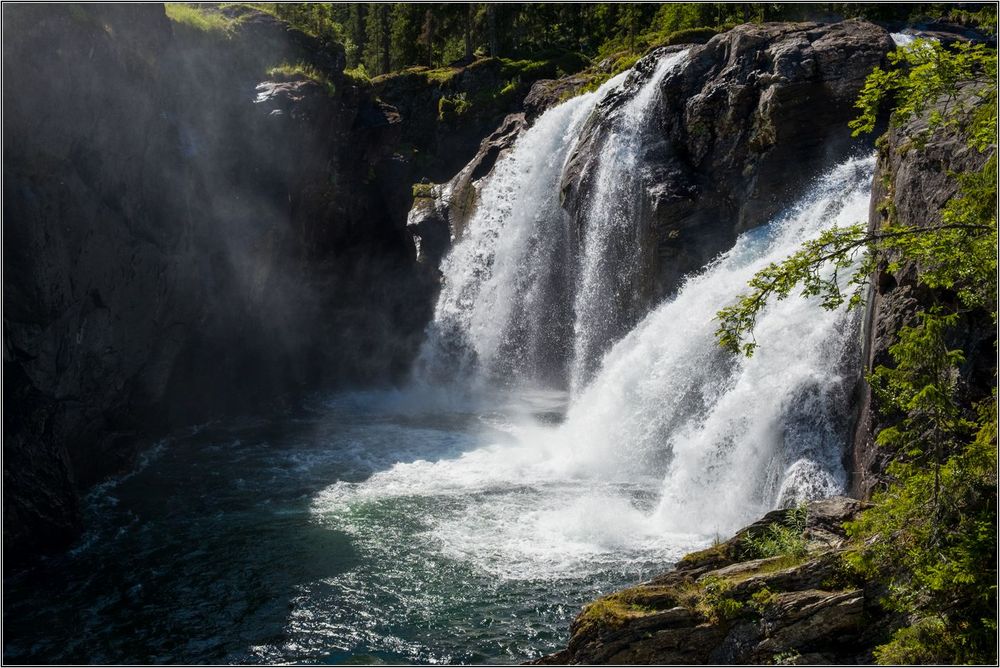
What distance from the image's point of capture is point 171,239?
23.7 m

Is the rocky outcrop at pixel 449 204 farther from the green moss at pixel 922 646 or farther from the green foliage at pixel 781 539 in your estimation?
the green moss at pixel 922 646

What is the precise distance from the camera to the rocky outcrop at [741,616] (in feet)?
29.9

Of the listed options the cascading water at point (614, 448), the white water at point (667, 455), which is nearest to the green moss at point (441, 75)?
the cascading water at point (614, 448)

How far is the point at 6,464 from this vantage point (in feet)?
54.4

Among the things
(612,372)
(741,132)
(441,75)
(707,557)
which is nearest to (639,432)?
(612,372)

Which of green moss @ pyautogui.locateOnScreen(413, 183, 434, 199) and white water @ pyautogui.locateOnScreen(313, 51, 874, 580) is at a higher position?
green moss @ pyautogui.locateOnScreen(413, 183, 434, 199)

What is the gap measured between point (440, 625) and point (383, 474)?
905 centimetres

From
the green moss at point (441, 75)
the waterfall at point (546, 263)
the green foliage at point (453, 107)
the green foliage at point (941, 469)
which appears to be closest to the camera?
the green foliage at point (941, 469)

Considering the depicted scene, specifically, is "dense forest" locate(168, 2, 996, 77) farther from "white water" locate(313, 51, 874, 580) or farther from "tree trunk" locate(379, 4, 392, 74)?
"white water" locate(313, 51, 874, 580)

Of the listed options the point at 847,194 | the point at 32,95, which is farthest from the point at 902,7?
the point at 32,95

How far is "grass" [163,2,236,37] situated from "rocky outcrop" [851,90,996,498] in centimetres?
2168

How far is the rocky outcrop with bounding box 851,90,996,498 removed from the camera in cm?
1197

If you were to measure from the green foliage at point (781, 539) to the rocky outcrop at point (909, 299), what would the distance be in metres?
2.53

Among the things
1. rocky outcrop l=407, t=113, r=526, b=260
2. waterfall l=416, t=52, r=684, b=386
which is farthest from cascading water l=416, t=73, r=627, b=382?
rocky outcrop l=407, t=113, r=526, b=260
